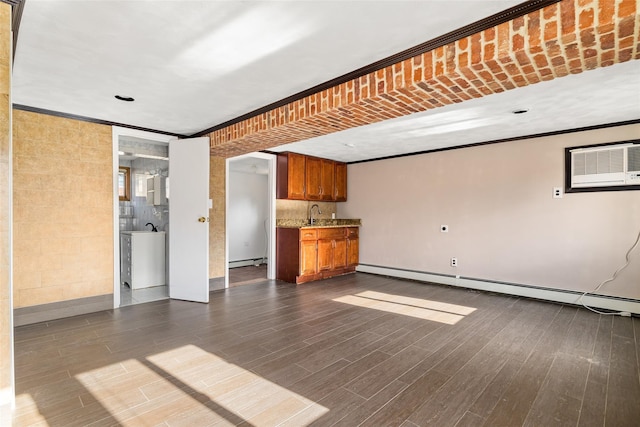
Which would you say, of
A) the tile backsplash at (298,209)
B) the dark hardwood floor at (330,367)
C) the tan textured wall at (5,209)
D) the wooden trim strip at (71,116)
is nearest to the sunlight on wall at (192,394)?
the dark hardwood floor at (330,367)

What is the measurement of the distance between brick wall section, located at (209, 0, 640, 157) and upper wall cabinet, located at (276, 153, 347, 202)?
104 inches

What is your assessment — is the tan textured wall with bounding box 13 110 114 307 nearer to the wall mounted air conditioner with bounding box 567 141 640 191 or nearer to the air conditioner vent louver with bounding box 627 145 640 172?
the wall mounted air conditioner with bounding box 567 141 640 191

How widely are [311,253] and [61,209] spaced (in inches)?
143

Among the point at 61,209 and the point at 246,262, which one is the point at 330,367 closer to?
the point at 61,209

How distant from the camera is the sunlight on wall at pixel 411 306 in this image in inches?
151

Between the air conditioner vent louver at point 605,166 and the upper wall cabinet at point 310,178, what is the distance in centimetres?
394

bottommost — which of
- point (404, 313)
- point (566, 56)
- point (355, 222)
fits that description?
point (404, 313)

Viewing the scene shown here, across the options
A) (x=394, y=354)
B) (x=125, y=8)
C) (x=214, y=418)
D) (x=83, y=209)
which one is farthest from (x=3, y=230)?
(x=394, y=354)

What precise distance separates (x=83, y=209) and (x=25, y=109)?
1.19 m

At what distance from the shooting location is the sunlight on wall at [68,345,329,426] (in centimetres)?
192

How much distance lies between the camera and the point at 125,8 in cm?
181

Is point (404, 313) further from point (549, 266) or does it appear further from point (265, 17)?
point (265, 17)

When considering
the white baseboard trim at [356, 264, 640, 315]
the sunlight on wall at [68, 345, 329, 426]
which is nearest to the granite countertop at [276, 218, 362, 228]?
the white baseboard trim at [356, 264, 640, 315]

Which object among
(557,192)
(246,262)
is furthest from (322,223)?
(557,192)
